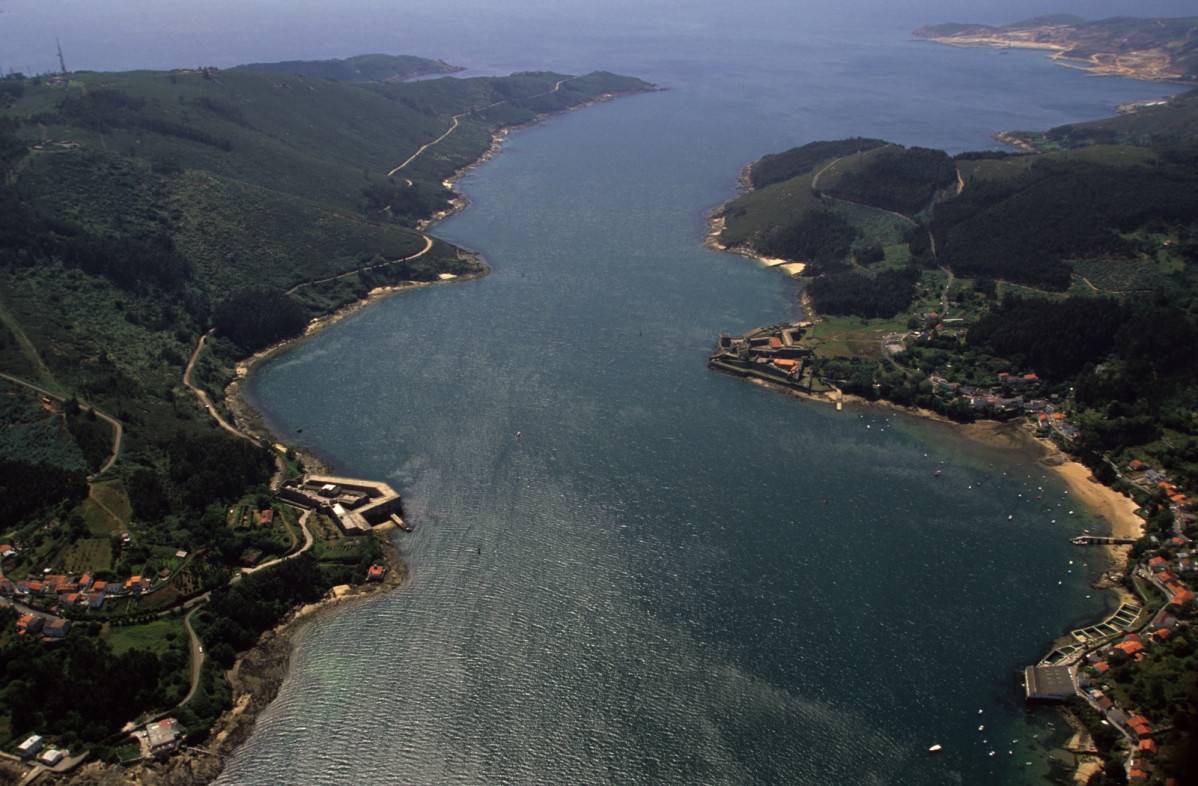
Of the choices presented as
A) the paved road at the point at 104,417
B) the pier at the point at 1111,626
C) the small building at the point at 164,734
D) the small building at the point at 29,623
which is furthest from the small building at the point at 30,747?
the pier at the point at 1111,626

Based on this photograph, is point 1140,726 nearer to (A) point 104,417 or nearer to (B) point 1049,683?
(B) point 1049,683

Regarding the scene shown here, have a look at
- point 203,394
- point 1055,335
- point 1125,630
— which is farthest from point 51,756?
point 1055,335

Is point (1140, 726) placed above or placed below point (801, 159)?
below

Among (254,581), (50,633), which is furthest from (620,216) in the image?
(50,633)

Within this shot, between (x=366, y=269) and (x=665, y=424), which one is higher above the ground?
(x=366, y=269)

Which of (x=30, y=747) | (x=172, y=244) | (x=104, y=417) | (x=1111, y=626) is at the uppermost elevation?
(x=172, y=244)

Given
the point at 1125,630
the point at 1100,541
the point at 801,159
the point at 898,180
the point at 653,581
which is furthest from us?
the point at 801,159

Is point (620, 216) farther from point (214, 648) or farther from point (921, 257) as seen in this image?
point (214, 648)
